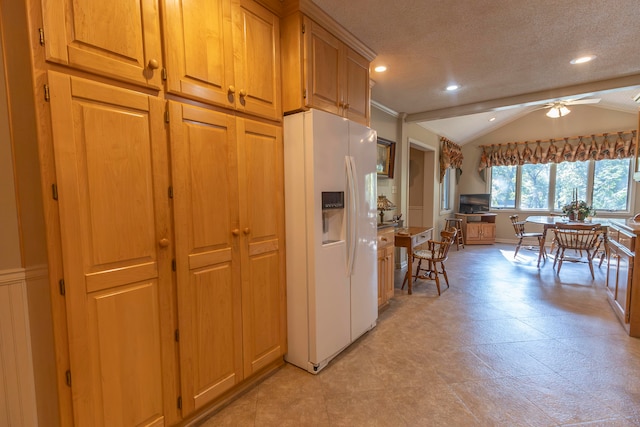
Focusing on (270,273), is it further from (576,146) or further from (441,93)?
(576,146)

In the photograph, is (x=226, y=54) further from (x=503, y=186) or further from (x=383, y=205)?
(x=503, y=186)

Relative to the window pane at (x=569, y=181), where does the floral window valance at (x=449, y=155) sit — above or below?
above

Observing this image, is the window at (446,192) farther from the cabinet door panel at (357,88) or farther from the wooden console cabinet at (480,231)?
the cabinet door panel at (357,88)

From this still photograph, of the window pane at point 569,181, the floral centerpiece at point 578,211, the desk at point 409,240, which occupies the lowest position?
the desk at point 409,240

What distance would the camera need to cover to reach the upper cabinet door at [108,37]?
110cm

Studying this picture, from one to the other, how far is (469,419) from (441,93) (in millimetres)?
3548

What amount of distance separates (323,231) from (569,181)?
7.37 metres

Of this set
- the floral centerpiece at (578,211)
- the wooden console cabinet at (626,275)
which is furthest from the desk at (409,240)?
the floral centerpiece at (578,211)

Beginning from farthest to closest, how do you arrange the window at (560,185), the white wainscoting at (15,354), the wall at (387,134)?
the window at (560,185), the wall at (387,134), the white wainscoting at (15,354)

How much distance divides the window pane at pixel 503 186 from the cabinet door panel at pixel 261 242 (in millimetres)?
7417

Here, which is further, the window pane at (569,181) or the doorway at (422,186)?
the window pane at (569,181)

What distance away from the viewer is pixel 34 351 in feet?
4.30

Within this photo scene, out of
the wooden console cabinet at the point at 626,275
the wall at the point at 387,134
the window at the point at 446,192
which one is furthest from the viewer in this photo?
the window at the point at 446,192

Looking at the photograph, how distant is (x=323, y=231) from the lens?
2.22 metres
